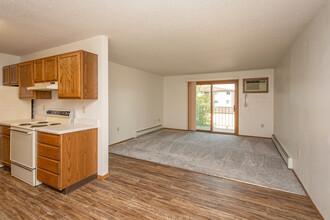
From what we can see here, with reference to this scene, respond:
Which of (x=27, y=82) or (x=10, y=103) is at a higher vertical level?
(x=27, y=82)

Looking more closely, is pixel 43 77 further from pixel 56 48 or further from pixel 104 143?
pixel 104 143

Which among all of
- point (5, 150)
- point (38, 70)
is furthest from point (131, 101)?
point (5, 150)

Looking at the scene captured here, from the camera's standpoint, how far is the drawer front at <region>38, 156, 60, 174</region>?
6.99 feet

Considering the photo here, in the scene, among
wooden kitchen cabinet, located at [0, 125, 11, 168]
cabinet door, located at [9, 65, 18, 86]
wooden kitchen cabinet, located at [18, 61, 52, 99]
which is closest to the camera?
wooden kitchen cabinet, located at [0, 125, 11, 168]

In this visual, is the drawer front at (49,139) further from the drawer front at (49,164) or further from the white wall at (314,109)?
the white wall at (314,109)

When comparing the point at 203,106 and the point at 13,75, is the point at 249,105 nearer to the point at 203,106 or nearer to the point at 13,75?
the point at 203,106

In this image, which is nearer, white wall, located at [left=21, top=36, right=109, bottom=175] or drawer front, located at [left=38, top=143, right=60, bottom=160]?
drawer front, located at [left=38, top=143, right=60, bottom=160]

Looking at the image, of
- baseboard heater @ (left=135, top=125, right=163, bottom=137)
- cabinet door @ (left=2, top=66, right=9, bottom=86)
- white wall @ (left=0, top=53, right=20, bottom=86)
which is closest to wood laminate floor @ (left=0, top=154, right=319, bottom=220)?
cabinet door @ (left=2, top=66, right=9, bottom=86)

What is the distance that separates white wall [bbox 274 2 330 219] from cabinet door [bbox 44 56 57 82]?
3684 millimetres

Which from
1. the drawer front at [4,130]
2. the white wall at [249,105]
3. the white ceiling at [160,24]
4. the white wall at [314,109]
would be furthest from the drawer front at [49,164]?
the white wall at [249,105]

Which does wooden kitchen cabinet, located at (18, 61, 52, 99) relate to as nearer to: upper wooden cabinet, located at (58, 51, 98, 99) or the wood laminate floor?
upper wooden cabinet, located at (58, 51, 98, 99)

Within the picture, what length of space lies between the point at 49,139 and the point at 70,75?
0.99 metres

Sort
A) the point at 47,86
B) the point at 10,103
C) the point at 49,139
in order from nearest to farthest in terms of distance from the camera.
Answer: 1. the point at 49,139
2. the point at 47,86
3. the point at 10,103

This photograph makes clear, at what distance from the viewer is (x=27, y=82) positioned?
3158 mm
